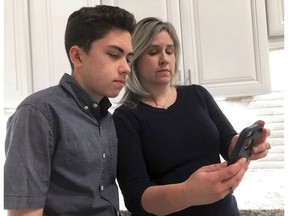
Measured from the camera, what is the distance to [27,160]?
65cm

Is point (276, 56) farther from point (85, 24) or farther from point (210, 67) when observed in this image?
point (85, 24)

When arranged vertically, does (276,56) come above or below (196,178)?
above

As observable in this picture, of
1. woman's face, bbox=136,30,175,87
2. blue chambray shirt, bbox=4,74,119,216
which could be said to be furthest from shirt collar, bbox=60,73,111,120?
woman's face, bbox=136,30,175,87

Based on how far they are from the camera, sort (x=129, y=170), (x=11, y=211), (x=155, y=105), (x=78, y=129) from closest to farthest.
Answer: (x=11, y=211) < (x=78, y=129) < (x=129, y=170) < (x=155, y=105)

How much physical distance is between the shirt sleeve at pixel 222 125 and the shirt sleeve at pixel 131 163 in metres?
0.26

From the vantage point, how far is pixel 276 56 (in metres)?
1.92

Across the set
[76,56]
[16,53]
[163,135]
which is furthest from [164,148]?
[16,53]

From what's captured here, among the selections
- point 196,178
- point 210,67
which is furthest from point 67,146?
point 210,67

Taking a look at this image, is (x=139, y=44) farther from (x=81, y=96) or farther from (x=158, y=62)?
(x=81, y=96)

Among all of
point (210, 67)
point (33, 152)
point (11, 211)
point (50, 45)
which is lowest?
point (11, 211)

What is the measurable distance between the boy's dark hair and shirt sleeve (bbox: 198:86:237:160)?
1.11ft

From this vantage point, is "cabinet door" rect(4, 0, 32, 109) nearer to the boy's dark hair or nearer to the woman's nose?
the boy's dark hair

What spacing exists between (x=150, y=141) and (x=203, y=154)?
159mm

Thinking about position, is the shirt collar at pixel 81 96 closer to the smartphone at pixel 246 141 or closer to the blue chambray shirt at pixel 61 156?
the blue chambray shirt at pixel 61 156
